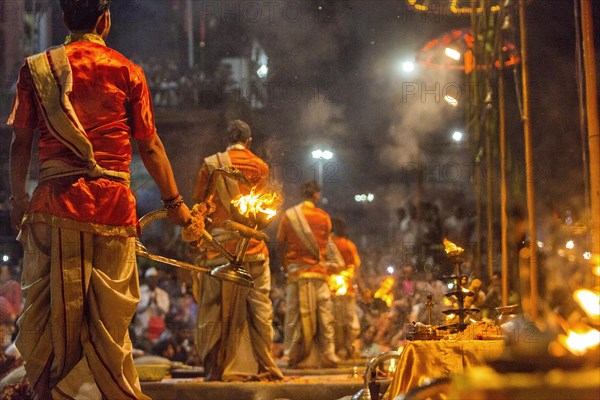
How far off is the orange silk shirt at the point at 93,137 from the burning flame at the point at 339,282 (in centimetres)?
782

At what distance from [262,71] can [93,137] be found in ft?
45.3

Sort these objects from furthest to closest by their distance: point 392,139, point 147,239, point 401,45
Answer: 1. point 392,139
2. point 401,45
3. point 147,239

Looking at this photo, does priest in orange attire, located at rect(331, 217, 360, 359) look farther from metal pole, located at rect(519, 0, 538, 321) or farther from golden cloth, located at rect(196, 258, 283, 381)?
golden cloth, located at rect(196, 258, 283, 381)

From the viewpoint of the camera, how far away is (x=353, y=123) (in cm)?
2005

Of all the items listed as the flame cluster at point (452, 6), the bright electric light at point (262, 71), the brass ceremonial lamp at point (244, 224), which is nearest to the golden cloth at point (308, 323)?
the flame cluster at point (452, 6)

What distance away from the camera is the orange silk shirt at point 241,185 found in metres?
8.90

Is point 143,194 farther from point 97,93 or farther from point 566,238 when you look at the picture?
point 97,93

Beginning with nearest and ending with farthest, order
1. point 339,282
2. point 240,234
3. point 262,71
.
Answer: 1. point 240,234
2. point 339,282
3. point 262,71

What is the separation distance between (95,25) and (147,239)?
12.6 metres

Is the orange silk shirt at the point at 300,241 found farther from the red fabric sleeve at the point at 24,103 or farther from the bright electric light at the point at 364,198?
the bright electric light at the point at 364,198

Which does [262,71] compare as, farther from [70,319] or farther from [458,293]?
[70,319]

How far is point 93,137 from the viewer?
492 cm

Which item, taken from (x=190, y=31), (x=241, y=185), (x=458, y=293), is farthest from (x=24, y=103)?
(x=190, y=31)

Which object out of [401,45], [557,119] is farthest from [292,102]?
[557,119]
